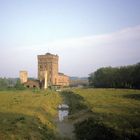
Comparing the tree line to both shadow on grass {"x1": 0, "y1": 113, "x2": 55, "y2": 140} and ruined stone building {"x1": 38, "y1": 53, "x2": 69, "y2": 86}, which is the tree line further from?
shadow on grass {"x1": 0, "y1": 113, "x2": 55, "y2": 140}

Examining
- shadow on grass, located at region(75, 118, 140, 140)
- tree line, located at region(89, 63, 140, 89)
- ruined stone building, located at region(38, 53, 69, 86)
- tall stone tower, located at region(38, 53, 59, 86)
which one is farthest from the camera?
tall stone tower, located at region(38, 53, 59, 86)

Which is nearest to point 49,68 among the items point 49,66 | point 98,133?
point 49,66

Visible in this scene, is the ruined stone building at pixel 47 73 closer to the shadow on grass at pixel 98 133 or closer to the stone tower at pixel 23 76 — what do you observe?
the stone tower at pixel 23 76

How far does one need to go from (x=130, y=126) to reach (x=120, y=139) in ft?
8.85

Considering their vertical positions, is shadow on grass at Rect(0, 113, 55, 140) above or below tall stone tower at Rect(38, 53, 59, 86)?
below

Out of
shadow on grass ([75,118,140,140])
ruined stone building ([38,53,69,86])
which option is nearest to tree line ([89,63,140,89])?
ruined stone building ([38,53,69,86])

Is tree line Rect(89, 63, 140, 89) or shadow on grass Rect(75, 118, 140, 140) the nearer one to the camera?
shadow on grass Rect(75, 118, 140, 140)

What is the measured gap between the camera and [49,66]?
14325cm

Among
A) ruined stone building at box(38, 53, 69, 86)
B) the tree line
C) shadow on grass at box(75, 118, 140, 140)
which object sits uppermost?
ruined stone building at box(38, 53, 69, 86)

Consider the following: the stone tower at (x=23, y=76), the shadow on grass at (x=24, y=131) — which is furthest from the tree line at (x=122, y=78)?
the shadow on grass at (x=24, y=131)

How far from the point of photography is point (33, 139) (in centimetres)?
1853

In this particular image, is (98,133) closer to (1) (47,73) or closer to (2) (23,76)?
(2) (23,76)

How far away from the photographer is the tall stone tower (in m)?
139

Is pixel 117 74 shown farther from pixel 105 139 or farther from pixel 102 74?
pixel 105 139
